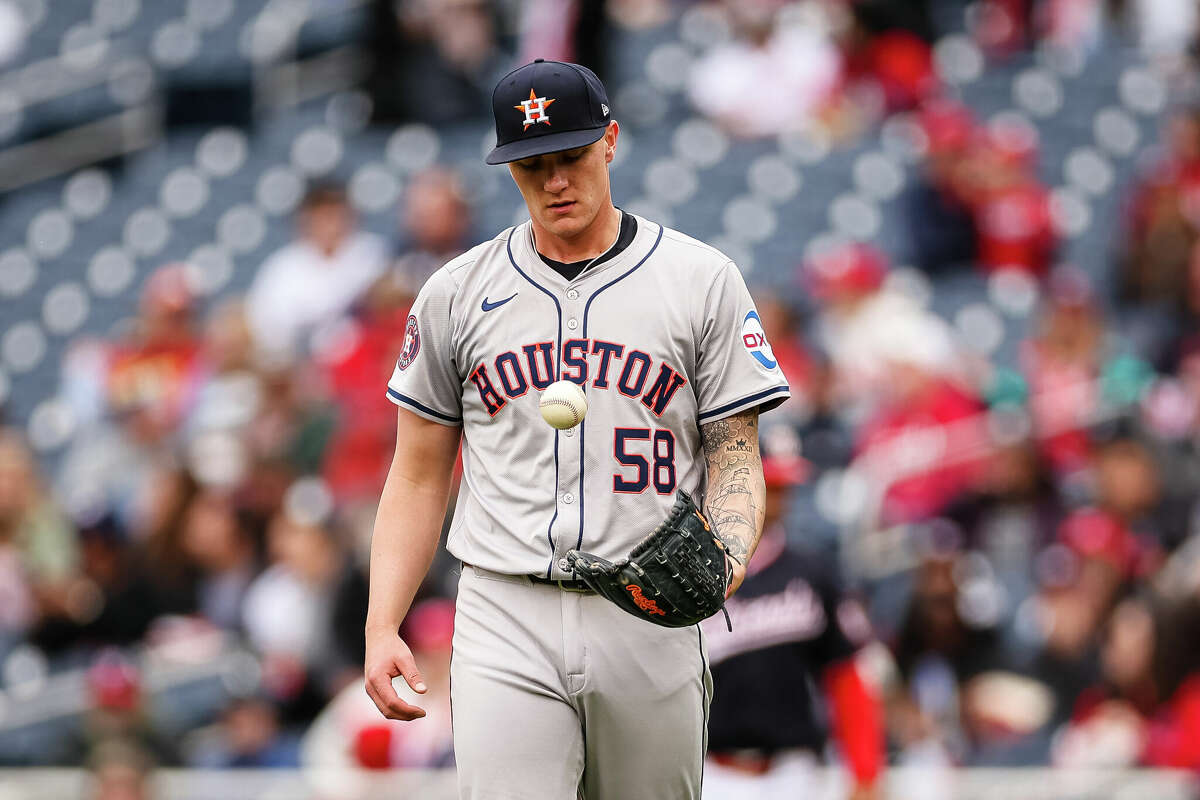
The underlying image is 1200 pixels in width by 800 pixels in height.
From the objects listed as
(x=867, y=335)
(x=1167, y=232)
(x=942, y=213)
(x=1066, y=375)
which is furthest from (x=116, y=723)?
(x=1167, y=232)

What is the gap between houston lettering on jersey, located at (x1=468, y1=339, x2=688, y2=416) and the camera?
326cm

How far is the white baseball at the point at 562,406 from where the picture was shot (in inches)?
122

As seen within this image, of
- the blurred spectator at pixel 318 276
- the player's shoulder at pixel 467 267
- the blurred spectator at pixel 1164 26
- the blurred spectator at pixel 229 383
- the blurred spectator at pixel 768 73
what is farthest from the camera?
the blurred spectator at pixel 1164 26

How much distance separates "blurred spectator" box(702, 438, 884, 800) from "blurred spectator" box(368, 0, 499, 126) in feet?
21.0

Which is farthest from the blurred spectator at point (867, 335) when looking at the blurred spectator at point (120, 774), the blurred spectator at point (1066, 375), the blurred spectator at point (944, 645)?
the blurred spectator at point (120, 774)

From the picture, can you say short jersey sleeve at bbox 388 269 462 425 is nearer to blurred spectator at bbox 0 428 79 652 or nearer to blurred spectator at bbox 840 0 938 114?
blurred spectator at bbox 0 428 79 652

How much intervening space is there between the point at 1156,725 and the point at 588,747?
473 cm

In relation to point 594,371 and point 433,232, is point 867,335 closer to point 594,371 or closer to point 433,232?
point 433,232

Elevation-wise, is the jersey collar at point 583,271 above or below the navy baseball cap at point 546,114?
below

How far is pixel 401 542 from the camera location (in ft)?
11.4

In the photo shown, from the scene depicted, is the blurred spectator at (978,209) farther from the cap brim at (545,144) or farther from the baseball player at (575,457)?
the cap brim at (545,144)

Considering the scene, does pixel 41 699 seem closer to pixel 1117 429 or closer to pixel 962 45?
pixel 1117 429

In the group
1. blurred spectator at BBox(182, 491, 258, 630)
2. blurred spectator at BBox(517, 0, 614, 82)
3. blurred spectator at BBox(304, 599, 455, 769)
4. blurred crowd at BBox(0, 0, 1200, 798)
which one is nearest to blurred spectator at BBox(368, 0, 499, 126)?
blurred spectator at BBox(517, 0, 614, 82)

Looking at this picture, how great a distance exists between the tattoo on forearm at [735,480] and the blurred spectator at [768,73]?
8.41 metres
